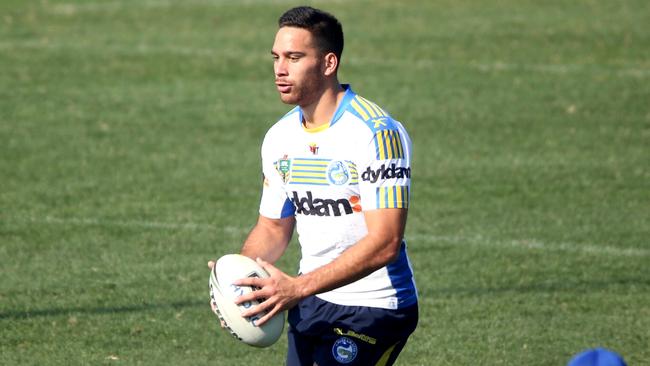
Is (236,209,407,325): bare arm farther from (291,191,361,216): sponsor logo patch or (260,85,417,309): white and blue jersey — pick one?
(291,191,361,216): sponsor logo patch

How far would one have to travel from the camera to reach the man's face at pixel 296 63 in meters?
6.03

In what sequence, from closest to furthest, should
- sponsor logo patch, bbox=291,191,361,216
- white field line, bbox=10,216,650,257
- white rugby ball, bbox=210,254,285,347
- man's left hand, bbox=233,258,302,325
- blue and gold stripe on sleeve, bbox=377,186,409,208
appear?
man's left hand, bbox=233,258,302,325, blue and gold stripe on sleeve, bbox=377,186,409,208, white rugby ball, bbox=210,254,285,347, sponsor logo patch, bbox=291,191,361,216, white field line, bbox=10,216,650,257

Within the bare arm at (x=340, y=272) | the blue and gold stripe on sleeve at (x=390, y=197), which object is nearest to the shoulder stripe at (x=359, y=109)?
the blue and gold stripe on sleeve at (x=390, y=197)

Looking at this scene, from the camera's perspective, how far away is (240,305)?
5.96m

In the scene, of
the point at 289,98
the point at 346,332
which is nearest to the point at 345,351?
the point at 346,332

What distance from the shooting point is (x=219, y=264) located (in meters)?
6.20

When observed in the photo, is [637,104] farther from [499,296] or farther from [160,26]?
[160,26]

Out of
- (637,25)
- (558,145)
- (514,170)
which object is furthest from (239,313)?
(637,25)

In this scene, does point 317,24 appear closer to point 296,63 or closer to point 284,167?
point 296,63

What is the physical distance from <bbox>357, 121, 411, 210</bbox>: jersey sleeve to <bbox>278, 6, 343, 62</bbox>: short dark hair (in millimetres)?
501

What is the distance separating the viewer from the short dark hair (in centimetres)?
602

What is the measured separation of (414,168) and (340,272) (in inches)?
340

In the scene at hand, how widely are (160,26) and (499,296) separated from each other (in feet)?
46.9

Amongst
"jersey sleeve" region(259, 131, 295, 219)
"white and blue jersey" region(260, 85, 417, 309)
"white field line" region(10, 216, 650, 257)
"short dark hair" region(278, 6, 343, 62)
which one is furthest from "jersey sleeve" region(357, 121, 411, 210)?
"white field line" region(10, 216, 650, 257)
